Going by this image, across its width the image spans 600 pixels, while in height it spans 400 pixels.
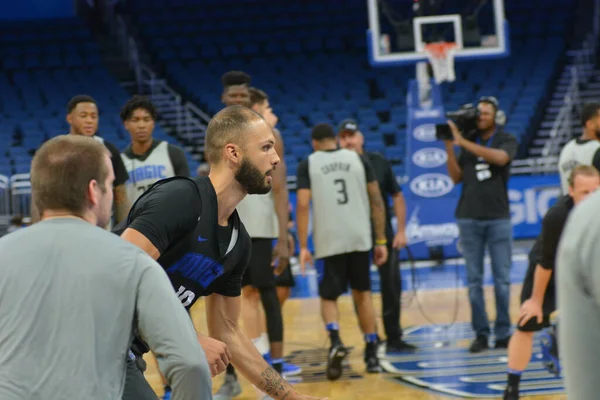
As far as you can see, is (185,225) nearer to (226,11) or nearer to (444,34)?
(444,34)

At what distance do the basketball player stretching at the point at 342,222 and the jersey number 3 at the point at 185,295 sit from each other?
137 inches

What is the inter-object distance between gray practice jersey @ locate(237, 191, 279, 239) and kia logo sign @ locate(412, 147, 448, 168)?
771cm

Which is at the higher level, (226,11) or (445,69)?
(226,11)

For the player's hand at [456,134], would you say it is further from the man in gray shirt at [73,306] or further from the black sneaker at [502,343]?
the man in gray shirt at [73,306]

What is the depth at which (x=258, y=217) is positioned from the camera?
655cm

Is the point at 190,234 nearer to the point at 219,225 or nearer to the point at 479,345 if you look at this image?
the point at 219,225

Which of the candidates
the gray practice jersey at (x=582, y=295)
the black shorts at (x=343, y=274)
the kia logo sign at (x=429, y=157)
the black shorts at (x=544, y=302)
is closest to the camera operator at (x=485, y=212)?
the black shorts at (x=343, y=274)

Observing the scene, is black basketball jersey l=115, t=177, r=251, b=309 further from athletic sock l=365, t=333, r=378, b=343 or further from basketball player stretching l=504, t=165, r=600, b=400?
athletic sock l=365, t=333, r=378, b=343

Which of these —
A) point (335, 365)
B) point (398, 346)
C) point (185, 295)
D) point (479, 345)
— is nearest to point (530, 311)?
point (335, 365)

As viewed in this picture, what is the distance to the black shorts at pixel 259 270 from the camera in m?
6.48

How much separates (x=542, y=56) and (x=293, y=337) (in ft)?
50.2

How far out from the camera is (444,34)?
1460 cm

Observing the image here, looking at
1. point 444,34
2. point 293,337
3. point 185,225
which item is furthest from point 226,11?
point 185,225

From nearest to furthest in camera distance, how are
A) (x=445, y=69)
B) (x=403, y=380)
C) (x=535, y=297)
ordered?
(x=535, y=297) < (x=403, y=380) < (x=445, y=69)
